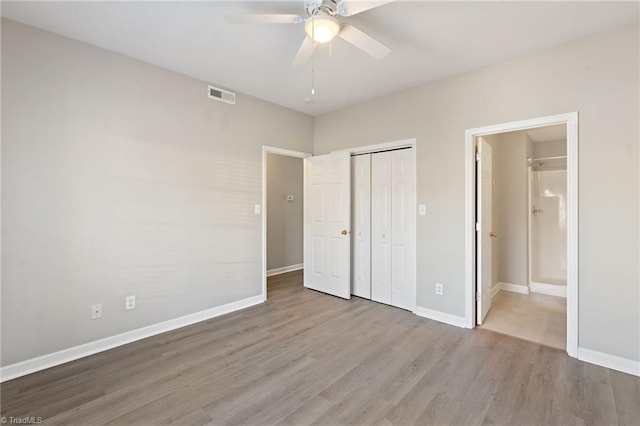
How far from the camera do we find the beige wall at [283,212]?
575 centimetres

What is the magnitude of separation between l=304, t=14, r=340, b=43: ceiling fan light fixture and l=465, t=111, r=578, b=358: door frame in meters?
1.90

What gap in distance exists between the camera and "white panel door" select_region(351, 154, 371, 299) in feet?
13.4

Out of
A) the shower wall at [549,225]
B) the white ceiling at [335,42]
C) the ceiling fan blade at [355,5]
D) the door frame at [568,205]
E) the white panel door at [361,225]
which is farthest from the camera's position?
the shower wall at [549,225]

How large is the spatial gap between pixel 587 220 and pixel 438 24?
2.06 metres

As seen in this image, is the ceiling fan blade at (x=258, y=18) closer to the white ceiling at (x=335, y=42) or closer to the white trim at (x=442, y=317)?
the white ceiling at (x=335, y=42)

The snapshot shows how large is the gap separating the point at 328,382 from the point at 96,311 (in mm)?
2180

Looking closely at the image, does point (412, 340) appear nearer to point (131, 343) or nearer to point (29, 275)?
point (131, 343)

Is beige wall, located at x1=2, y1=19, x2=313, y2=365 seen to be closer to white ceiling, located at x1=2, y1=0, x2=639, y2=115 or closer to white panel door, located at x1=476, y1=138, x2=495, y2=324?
white ceiling, located at x1=2, y1=0, x2=639, y2=115

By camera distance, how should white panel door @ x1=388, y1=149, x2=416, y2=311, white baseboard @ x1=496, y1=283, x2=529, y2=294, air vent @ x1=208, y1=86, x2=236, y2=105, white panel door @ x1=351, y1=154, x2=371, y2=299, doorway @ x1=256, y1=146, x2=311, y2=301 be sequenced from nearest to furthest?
air vent @ x1=208, y1=86, x2=236, y2=105, white panel door @ x1=388, y1=149, x2=416, y2=311, white panel door @ x1=351, y1=154, x2=371, y2=299, white baseboard @ x1=496, y1=283, x2=529, y2=294, doorway @ x1=256, y1=146, x2=311, y2=301

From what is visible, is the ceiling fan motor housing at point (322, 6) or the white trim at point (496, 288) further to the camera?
the white trim at point (496, 288)

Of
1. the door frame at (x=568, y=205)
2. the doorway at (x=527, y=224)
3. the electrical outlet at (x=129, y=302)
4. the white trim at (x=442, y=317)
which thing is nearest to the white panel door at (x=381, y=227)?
the white trim at (x=442, y=317)

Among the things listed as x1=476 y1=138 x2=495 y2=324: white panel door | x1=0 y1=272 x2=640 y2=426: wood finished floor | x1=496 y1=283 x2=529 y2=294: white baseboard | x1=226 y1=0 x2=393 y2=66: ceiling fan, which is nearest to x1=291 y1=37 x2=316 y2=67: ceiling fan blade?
x1=226 y1=0 x2=393 y2=66: ceiling fan

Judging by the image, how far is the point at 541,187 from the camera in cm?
493

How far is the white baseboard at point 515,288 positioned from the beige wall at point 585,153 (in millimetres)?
1943
